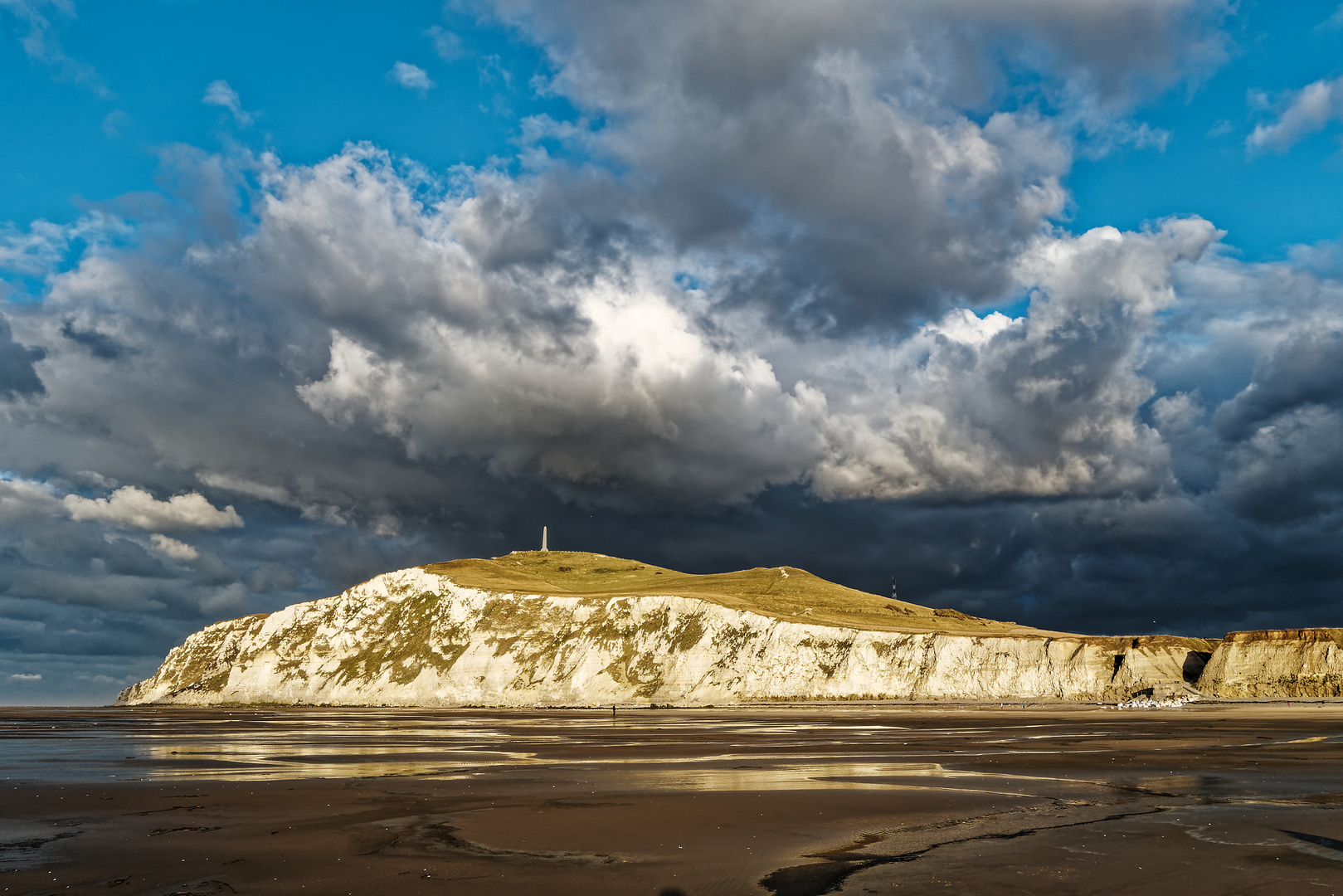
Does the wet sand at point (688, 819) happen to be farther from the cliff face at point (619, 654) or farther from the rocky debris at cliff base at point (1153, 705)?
the cliff face at point (619, 654)

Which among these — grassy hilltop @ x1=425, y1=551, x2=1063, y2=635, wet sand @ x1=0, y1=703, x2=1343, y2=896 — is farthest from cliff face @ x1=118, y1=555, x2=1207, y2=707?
wet sand @ x1=0, y1=703, x2=1343, y2=896

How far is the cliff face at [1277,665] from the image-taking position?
95.8 m

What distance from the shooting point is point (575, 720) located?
71750mm

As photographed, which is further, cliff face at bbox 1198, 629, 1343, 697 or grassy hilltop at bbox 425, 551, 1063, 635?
grassy hilltop at bbox 425, 551, 1063, 635

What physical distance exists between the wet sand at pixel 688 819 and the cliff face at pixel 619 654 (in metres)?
64.8

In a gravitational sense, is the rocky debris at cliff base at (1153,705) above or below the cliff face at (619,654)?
below

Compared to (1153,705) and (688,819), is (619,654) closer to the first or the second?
(1153,705)

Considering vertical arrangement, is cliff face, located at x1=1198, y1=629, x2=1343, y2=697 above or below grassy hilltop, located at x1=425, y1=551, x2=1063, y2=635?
below

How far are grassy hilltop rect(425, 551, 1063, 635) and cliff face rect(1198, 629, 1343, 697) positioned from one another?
25.6 meters

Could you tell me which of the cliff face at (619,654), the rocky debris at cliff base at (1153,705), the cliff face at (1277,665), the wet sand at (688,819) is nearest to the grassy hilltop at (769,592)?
the cliff face at (619,654)

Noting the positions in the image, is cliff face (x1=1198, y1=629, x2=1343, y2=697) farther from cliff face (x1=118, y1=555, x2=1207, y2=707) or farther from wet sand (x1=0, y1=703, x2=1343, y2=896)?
wet sand (x1=0, y1=703, x2=1343, y2=896)

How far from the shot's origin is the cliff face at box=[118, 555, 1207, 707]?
10462 cm

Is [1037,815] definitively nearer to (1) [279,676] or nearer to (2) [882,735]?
(2) [882,735]

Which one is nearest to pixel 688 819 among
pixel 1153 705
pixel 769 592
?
pixel 1153 705
